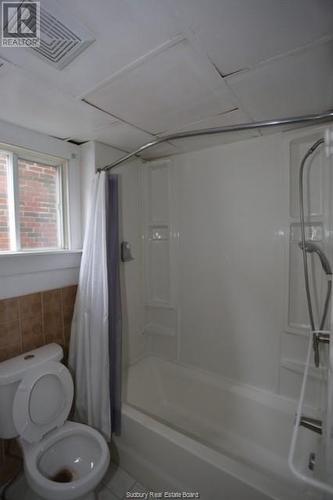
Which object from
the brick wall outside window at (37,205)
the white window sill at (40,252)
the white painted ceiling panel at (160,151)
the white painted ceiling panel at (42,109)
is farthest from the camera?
the white painted ceiling panel at (160,151)

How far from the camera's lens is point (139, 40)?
847 millimetres

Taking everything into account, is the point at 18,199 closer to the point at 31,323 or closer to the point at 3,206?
the point at 3,206

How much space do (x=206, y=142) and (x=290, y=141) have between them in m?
0.59

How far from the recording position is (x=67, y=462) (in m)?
1.36

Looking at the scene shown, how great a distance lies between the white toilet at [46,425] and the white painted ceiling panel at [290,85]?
187 cm

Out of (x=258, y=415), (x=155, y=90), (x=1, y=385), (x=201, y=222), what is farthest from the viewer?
(x=201, y=222)

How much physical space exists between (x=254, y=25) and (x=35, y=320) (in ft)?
6.18

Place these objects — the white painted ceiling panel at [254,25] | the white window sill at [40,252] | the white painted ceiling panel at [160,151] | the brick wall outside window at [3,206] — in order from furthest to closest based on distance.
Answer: the white painted ceiling panel at [160,151] → the brick wall outside window at [3,206] → the white window sill at [40,252] → the white painted ceiling panel at [254,25]

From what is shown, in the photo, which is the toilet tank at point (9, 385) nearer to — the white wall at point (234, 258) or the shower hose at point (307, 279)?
the white wall at point (234, 258)

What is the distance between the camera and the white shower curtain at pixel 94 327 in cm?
156

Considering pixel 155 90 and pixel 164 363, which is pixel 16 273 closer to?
pixel 155 90

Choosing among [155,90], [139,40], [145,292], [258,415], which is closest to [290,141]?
[155,90]

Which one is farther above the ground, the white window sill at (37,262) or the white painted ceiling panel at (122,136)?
the white painted ceiling panel at (122,136)

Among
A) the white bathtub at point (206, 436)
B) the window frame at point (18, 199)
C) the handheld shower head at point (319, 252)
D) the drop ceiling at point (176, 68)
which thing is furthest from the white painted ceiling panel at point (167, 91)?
the white bathtub at point (206, 436)
